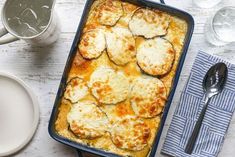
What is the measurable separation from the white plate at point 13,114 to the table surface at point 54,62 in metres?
0.04

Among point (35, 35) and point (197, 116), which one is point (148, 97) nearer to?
point (197, 116)

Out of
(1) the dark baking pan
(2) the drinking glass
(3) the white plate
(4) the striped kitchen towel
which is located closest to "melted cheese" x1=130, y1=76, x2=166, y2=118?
(1) the dark baking pan

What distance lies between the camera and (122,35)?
67.2 inches

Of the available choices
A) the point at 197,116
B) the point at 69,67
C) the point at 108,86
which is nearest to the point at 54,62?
the point at 69,67

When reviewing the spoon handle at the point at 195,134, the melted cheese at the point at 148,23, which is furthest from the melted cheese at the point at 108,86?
the spoon handle at the point at 195,134

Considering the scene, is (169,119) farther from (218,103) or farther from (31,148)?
(31,148)

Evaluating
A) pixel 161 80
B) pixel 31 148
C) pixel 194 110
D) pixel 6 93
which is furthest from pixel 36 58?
pixel 194 110

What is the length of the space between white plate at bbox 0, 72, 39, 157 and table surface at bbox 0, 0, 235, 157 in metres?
0.04

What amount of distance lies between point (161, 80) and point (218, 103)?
0.24 m

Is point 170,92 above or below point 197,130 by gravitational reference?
above

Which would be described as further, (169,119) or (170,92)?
(169,119)

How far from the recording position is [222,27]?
1.80 metres

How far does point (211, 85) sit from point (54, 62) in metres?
0.56

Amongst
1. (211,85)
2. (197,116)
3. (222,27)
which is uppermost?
(222,27)
